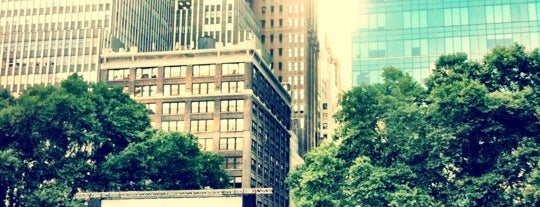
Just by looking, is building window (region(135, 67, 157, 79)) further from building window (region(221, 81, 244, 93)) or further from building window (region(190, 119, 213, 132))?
building window (region(221, 81, 244, 93))

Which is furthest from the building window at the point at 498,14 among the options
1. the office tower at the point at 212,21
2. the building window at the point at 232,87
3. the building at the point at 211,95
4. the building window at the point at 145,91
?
the office tower at the point at 212,21

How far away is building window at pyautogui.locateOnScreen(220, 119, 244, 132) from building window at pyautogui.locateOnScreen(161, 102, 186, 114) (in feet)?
18.5

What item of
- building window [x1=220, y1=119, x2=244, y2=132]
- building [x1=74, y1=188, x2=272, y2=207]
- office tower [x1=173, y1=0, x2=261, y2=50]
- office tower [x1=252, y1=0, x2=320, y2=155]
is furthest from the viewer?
office tower [x1=252, y1=0, x2=320, y2=155]

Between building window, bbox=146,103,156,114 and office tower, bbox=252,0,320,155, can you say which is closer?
building window, bbox=146,103,156,114

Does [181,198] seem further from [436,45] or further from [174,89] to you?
[174,89]

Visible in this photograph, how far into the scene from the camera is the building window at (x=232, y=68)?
317ft

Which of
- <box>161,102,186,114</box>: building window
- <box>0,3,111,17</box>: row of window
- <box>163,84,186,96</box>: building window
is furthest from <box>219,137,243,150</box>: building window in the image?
<box>0,3,111,17</box>: row of window

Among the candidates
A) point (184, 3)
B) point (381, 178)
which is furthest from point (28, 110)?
point (184, 3)

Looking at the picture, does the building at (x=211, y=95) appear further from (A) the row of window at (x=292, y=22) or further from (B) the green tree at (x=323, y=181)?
(A) the row of window at (x=292, y=22)

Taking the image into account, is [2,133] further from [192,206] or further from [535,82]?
[535,82]

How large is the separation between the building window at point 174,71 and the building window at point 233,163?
13.5m

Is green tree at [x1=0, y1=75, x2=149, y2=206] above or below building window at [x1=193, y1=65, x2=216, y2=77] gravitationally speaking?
below

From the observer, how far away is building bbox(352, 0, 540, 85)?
246ft

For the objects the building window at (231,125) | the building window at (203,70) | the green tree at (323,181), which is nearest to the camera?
the green tree at (323,181)
